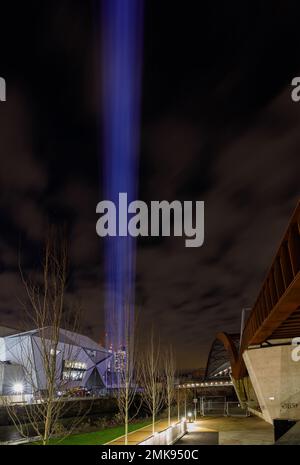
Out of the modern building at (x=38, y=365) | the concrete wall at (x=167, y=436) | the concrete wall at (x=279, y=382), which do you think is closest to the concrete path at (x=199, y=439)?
the concrete wall at (x=167, y=436)

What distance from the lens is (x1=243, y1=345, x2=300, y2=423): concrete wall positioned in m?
31.1

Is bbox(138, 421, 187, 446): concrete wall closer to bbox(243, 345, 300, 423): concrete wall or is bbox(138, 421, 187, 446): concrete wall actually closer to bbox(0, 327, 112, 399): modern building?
bbox(243, 345, 300, 423): concrete wall

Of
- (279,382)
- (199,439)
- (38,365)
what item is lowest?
(38,365)

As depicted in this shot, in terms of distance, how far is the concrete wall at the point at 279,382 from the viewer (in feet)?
102

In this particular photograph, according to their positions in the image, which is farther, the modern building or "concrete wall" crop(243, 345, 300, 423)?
the modern building

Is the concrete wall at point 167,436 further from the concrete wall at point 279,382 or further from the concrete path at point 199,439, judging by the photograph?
the concrete wall at point 279,382

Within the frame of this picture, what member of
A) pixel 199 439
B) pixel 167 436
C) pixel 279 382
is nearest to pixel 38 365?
pixel 279 382

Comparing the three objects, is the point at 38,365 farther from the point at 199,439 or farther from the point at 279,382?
the point at 199,439

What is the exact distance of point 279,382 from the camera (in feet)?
104

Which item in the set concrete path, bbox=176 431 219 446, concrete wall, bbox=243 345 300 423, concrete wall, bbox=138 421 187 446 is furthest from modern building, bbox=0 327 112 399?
concrete wall, bbox=138 421 187 446

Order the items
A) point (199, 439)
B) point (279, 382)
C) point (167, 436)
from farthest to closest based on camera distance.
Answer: point (279, 382) < point (199, 439) < point (167, 436)

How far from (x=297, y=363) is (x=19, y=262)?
86.9 feet

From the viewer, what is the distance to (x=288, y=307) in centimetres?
1655
